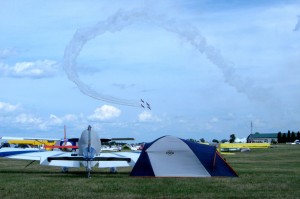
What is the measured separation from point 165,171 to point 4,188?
6.31m

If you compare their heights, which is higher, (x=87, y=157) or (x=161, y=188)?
(x=87, y=157)

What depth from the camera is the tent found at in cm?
1938

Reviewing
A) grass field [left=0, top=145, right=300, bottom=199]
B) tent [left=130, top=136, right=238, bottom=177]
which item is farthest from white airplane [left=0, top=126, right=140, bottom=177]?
grass field [left=0, top=145, right=300, bottom=199]

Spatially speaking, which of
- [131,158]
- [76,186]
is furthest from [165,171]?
[76,186]

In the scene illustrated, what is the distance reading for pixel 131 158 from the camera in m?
22.1

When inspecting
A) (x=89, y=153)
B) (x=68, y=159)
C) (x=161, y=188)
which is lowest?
(x=161, y=188)

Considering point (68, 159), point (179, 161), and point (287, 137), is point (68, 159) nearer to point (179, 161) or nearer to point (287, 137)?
point (179, 161)

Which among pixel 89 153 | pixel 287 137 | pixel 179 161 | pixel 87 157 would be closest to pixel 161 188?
pixel 179 161

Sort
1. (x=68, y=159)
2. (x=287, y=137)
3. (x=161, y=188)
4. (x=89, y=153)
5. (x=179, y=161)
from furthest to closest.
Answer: (x=287, y=137) → (x=89, y=153) → (x=68, y=159) → (x=179, y=161) → (x=161, y=188)

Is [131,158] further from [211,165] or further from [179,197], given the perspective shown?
[179,197]

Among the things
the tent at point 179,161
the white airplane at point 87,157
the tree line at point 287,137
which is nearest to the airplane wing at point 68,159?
the white airplane at point 87,157

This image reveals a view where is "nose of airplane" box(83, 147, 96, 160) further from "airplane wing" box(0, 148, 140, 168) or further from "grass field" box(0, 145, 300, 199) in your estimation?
"grass field" box(0, 145, 300, 199)

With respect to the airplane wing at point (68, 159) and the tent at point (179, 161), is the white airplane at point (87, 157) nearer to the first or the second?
the airplane wing at point (68, 159)

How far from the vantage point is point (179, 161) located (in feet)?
64.2
